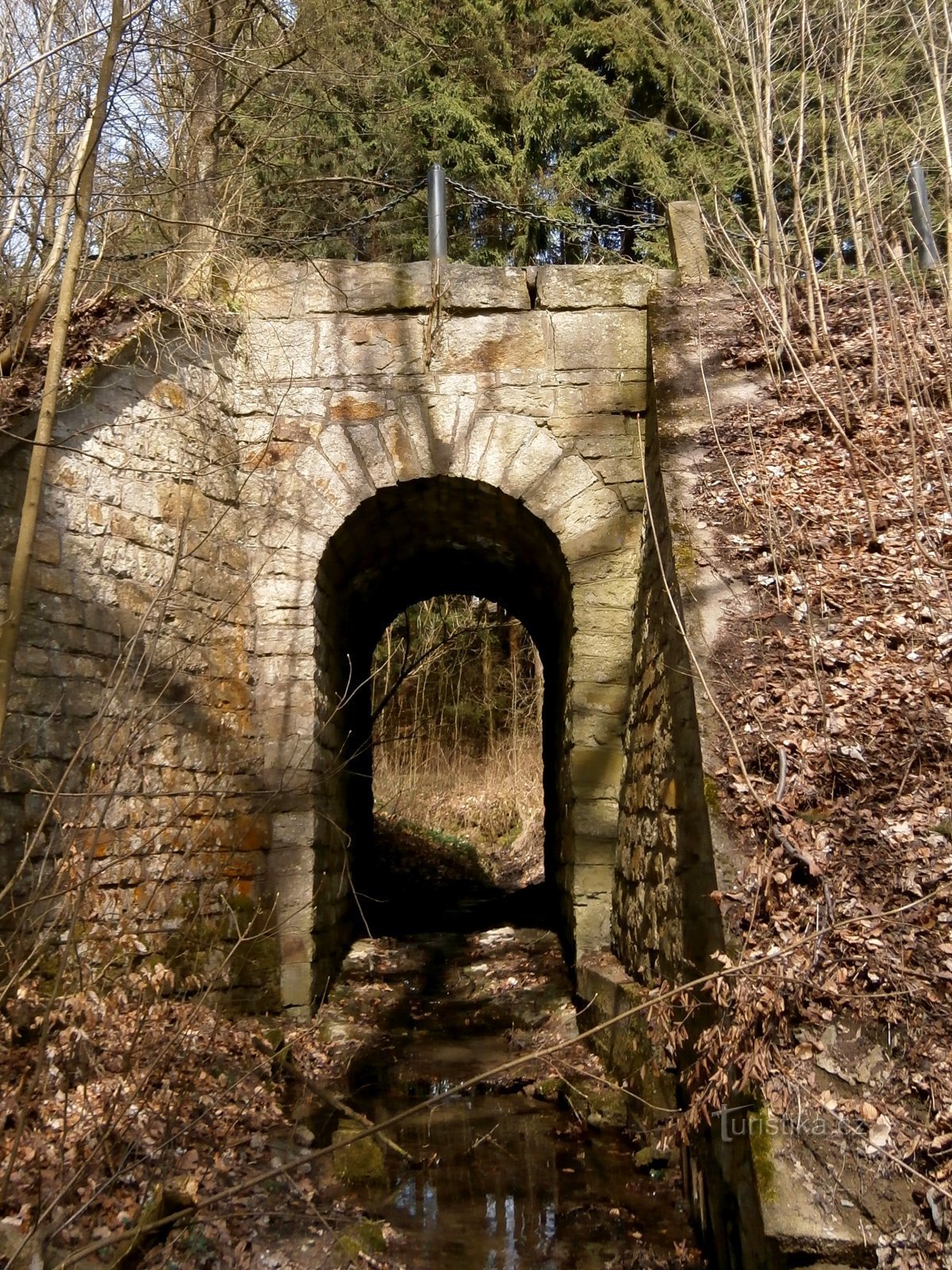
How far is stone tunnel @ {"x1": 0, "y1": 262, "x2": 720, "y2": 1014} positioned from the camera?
4535 millimetres

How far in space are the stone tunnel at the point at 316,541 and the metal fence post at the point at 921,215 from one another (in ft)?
7.72

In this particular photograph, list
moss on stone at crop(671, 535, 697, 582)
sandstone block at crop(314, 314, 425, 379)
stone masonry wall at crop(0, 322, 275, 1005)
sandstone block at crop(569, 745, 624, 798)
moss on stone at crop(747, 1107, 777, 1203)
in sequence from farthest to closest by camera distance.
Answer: sandstone block at crop(314, 314, 425, 379) → sandstone block at crop(569, 745, 624, 798) → moss on stone at crop(671, 535, 697, 582) → stone masonry wall at crop(0, 322, 275, 1005) → moss on stone at crop(747, 1107, 777, 1203)

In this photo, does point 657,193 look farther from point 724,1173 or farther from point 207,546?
point 724,1173

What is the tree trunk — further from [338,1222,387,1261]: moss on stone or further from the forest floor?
the forest floor

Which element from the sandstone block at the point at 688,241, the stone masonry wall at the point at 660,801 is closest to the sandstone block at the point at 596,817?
the stone masonry wall at the point at 660,801

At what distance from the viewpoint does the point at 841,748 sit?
3.38 metres

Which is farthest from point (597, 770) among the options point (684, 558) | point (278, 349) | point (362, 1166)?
point (278, 349)

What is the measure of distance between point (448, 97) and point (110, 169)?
323 inches

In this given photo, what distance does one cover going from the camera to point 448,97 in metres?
13.0

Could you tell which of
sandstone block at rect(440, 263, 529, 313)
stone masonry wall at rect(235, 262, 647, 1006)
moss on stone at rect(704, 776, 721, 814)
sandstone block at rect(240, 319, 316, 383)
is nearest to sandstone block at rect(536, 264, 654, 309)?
stone masonry wall at rect(235, 262, 647, 1006)

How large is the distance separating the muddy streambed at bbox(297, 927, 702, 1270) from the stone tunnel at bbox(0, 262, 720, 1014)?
0.44 meters

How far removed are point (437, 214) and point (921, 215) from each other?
11.6ft

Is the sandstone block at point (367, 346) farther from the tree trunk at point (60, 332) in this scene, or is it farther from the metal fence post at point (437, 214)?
the tree trunk at point (60, 332)

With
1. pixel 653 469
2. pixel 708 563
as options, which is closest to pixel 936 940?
pixel 708 563
